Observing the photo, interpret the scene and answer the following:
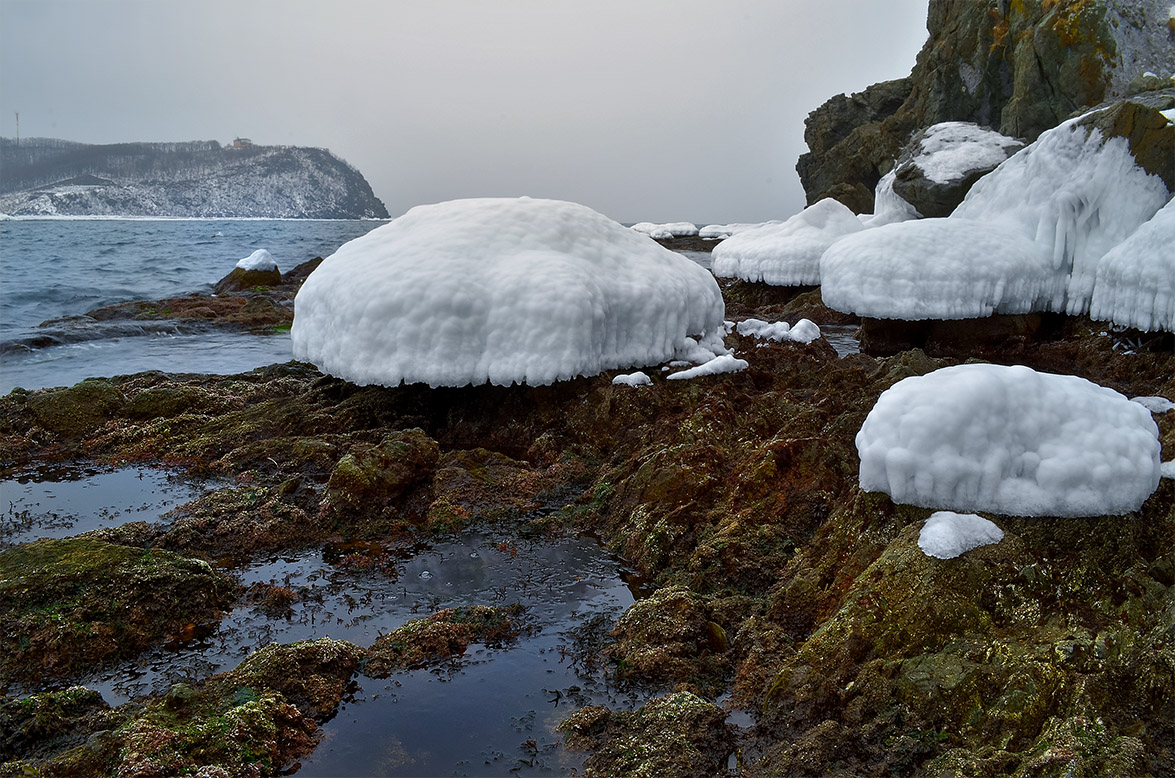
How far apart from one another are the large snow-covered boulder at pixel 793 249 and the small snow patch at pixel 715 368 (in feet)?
31.0

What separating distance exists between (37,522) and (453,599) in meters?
3.71

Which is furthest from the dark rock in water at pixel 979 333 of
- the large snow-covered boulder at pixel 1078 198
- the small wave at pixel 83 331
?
the small wave at pixel 83 331

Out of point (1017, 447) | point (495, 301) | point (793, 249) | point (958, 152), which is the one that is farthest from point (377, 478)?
point (958, 152)

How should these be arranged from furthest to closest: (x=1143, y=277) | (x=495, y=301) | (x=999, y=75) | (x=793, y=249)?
(x=999, y=75) → (x=793, y=249) → (x=1143, y=277) → (x=495, y=301)

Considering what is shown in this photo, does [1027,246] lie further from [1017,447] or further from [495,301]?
[1017,447]

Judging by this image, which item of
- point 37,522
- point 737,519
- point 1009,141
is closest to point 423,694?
point 737,519

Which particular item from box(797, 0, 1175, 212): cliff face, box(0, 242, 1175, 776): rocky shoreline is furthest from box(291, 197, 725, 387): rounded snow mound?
box(797, 0, 1175, 212): cliff face

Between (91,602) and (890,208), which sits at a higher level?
(890,208)

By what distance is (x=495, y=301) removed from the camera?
7.55 metres

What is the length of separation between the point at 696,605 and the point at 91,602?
10.9 feet

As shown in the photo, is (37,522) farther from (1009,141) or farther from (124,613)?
(1009,141)

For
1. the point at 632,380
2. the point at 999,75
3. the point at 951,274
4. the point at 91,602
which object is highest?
the point at 999,75

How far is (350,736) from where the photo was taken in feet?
11.4

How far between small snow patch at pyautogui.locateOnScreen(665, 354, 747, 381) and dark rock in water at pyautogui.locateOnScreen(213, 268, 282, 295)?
706 inches
